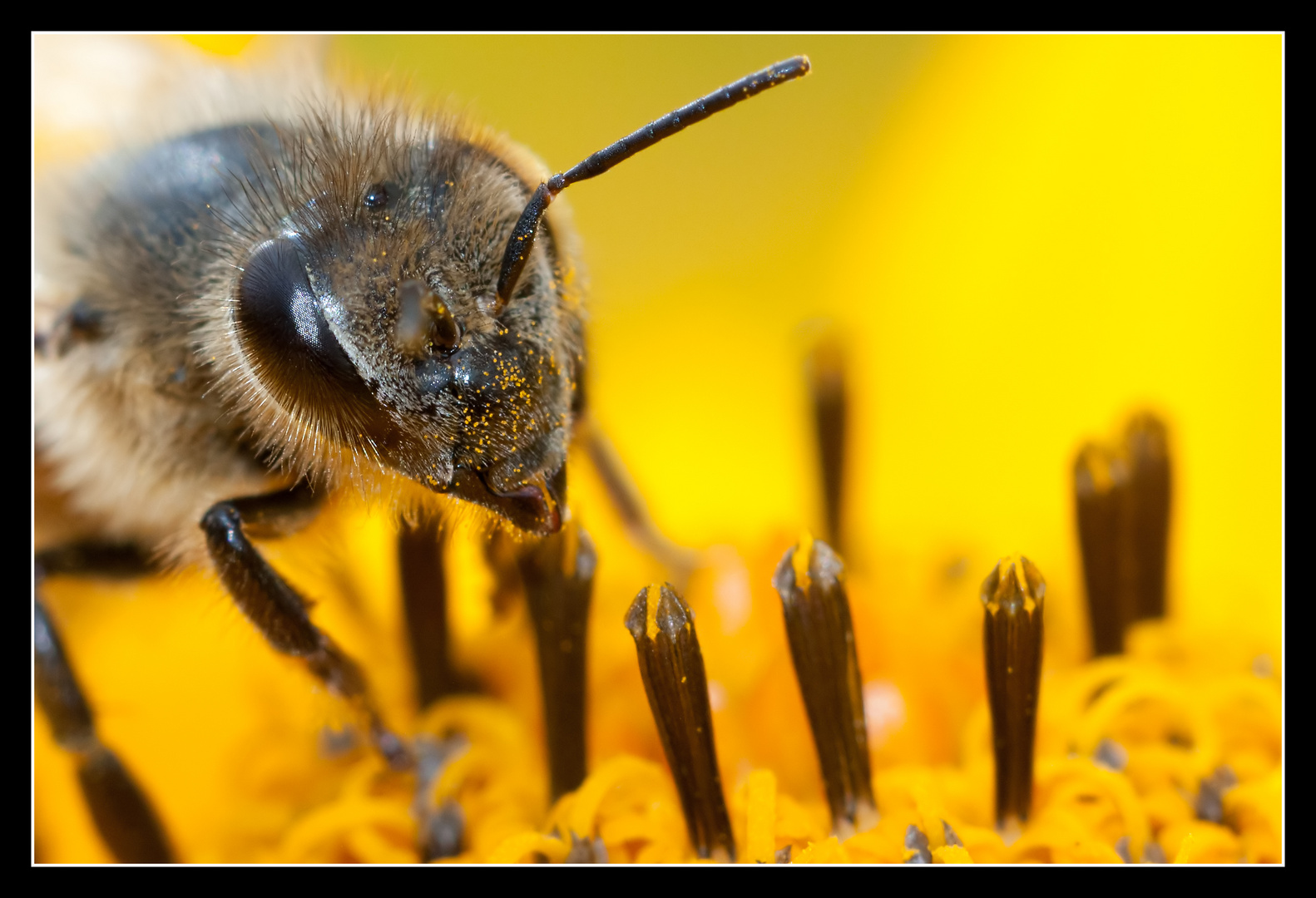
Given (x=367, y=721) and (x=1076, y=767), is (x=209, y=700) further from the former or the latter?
(x=1076, y=767)

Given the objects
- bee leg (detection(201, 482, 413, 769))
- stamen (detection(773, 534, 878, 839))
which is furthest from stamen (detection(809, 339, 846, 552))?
bee leg (detection(201, 482, 413, 769))

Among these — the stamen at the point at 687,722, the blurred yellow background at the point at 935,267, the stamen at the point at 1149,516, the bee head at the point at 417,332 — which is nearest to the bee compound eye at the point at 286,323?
the bee head at the point at 417,332

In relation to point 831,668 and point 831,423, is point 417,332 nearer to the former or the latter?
point 831,668

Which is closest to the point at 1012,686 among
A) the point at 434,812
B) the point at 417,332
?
the point at 434,812

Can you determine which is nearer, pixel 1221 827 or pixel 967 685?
pixel 1221 827

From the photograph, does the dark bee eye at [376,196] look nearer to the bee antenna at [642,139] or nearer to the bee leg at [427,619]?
the bee antenna at [642,139]
